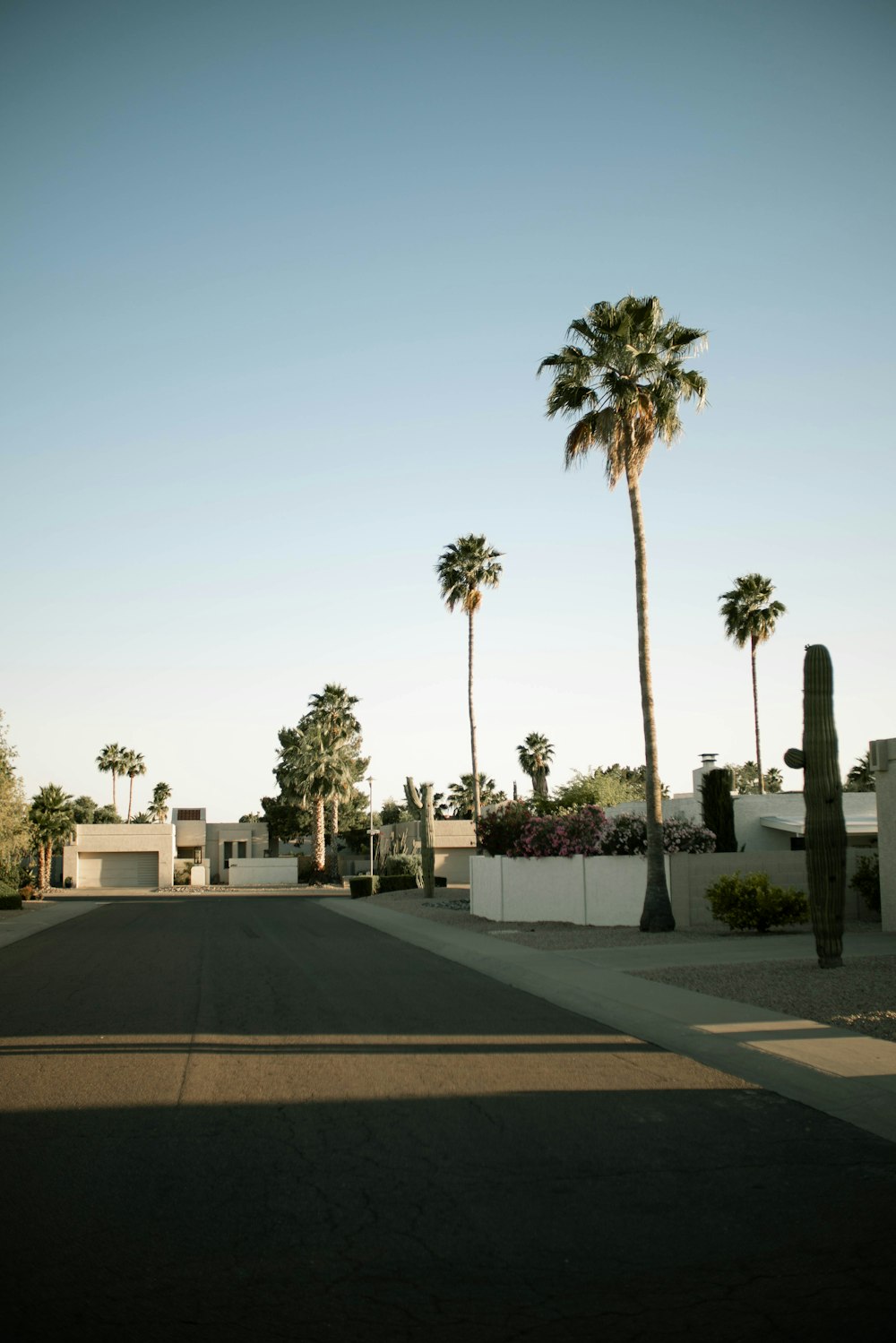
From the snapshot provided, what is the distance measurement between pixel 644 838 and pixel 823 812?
35.1ft

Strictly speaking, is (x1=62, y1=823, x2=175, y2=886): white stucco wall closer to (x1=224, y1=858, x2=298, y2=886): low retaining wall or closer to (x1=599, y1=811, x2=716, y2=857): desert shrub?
(x1=224, y1=858, x2=298, y2=886): low retaining wall

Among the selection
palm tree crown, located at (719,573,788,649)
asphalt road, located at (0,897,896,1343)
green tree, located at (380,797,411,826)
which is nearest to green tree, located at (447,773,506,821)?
green tree, located at (380,797,411,826)

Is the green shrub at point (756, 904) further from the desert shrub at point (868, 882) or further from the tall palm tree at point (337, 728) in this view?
the tall palm tree at point (337, 728)

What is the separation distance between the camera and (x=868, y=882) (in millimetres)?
24766

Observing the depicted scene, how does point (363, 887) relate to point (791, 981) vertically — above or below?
below

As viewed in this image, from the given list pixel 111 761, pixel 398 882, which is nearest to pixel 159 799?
pixel 111 761

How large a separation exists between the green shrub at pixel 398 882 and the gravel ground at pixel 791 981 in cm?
2910

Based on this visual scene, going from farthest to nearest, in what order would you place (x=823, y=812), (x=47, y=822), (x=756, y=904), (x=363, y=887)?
(x=47, y=822) < (x=363, y=887) < (x=756, y=904) < (x=823, y=812)

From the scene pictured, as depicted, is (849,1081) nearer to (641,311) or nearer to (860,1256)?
(860,1256)

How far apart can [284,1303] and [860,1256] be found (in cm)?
266

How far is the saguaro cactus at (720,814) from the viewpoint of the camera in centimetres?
2648

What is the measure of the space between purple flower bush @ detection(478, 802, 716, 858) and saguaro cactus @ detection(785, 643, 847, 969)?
367 inches

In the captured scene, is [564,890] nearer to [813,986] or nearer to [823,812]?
[823,812]

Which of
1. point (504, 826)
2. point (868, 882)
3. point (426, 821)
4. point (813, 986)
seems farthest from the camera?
point (426, 821)
